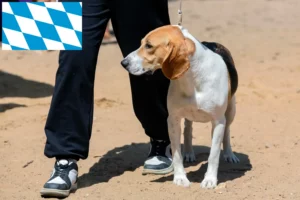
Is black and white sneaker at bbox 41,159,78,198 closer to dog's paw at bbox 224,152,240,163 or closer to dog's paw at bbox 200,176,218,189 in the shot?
dog's paw at bbox 200,176,218,189

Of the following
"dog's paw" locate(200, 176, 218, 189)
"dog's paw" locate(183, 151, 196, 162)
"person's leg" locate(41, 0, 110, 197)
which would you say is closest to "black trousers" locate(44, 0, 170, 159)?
"person's leg" locate(41, 0, 110, 197)

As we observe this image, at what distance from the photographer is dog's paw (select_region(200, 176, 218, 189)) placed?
4.23 m

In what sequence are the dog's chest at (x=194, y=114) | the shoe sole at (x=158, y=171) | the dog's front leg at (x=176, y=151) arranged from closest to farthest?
the dog's chest at (x=194, y=114)
the dog's front leg at (x=176, y=151)
the shoe sole at (x=158, y=171)

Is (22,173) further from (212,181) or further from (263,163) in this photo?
(263,163)

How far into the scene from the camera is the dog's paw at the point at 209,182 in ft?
13.9

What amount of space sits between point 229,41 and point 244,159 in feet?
14.5

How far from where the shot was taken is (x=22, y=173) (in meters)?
4.64

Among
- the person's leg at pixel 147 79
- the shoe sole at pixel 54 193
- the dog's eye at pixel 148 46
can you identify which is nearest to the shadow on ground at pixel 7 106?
the person's leg at pixel 147 79

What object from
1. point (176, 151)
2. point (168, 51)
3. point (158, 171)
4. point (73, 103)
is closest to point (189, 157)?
point (158, 171)

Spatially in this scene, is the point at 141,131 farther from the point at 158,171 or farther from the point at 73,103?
the point at 73,103

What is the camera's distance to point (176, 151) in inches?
171

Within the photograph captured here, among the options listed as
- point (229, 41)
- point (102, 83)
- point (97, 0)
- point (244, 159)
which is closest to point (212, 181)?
point (244, 159)

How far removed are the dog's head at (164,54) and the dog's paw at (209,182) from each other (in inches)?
28.2

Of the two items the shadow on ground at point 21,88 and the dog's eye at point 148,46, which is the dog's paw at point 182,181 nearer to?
the dog's eye at point 148,46
